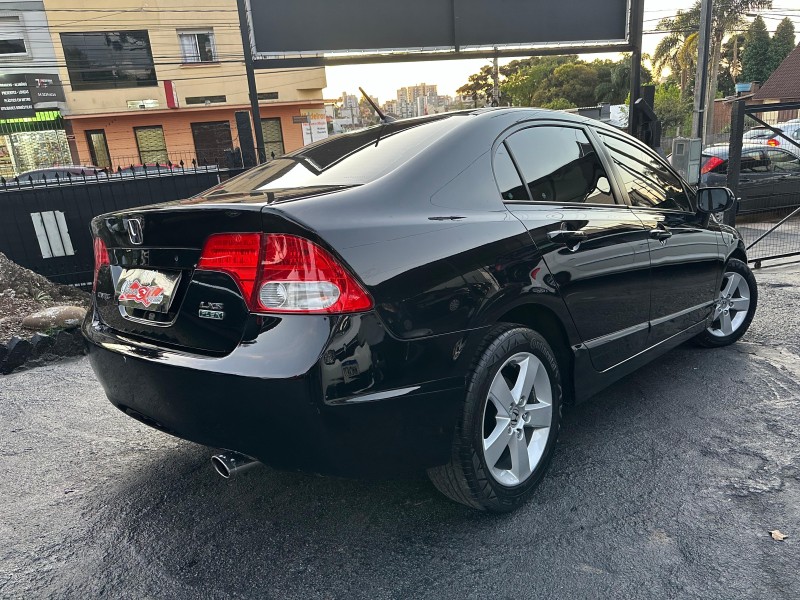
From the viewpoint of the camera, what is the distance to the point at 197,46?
26797 mm

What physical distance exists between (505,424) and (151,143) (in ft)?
95.6

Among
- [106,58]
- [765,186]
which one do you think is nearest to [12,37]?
[106,58]

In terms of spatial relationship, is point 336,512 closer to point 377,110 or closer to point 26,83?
point 377,110

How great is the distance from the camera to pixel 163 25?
26.2m

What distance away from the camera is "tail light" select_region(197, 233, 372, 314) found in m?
1.95

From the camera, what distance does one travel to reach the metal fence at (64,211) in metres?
6.80

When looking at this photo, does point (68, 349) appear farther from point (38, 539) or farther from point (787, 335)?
point (787, 335)

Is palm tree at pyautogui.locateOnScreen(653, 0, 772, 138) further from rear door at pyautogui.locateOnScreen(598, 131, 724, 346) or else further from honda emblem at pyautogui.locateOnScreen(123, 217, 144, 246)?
honda emblem at pyautogui.locateOnScreen(123, 217, 144, 246)

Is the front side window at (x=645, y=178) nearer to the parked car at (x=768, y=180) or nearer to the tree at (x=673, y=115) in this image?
the parked car at (x=768, y=180)

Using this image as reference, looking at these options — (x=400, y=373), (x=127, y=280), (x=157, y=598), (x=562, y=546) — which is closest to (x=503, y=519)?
(x=562, y=546)

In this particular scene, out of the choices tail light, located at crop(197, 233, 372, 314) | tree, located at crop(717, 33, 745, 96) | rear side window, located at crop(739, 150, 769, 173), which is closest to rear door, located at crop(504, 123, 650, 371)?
tail light, located at crop(197, 233, 372, 314)

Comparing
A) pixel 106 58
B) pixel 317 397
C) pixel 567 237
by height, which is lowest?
pixel 317 397

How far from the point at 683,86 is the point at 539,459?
50.7 meters

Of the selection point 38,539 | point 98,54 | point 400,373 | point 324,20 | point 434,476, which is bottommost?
point 38,539
